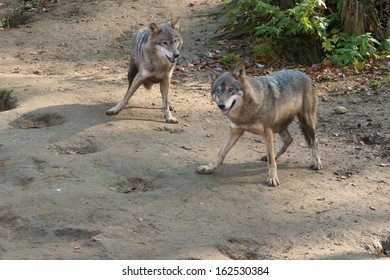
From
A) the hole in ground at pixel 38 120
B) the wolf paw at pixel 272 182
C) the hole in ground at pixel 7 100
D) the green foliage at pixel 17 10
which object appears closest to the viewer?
the wolf paw at pixel 272 182

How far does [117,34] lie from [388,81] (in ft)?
20.6

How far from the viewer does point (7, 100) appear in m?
11.4

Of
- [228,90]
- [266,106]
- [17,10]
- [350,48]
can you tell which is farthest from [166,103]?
[17,10]

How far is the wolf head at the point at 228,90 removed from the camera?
8.09 meters

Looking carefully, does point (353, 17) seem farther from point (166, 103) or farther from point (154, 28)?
point (166, 103)

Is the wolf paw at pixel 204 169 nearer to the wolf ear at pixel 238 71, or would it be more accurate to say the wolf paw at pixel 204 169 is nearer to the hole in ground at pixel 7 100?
the wolf ear at pixel 238 71

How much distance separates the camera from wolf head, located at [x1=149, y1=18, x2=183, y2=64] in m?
10.4

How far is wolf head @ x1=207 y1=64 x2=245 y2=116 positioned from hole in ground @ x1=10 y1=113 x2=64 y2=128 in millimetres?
3079

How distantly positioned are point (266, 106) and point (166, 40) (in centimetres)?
266

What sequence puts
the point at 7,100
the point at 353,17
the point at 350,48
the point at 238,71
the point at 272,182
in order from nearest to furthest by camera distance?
the point at 238,71
the point at 272,182
the point at 7,100
the point at 350,48
the point at 353,17

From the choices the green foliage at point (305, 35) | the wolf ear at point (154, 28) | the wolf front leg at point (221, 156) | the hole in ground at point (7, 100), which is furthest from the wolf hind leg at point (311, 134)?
the hole in ground at point (7, 100)

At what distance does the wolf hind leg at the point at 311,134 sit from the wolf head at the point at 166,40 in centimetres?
239

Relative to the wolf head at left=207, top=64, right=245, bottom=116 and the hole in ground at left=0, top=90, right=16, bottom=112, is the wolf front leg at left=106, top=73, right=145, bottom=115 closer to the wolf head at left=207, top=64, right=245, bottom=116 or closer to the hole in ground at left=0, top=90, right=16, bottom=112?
the hole in ground at left=0, top=90, right=16, bottom=112

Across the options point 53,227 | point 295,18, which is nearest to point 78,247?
point 53,227
